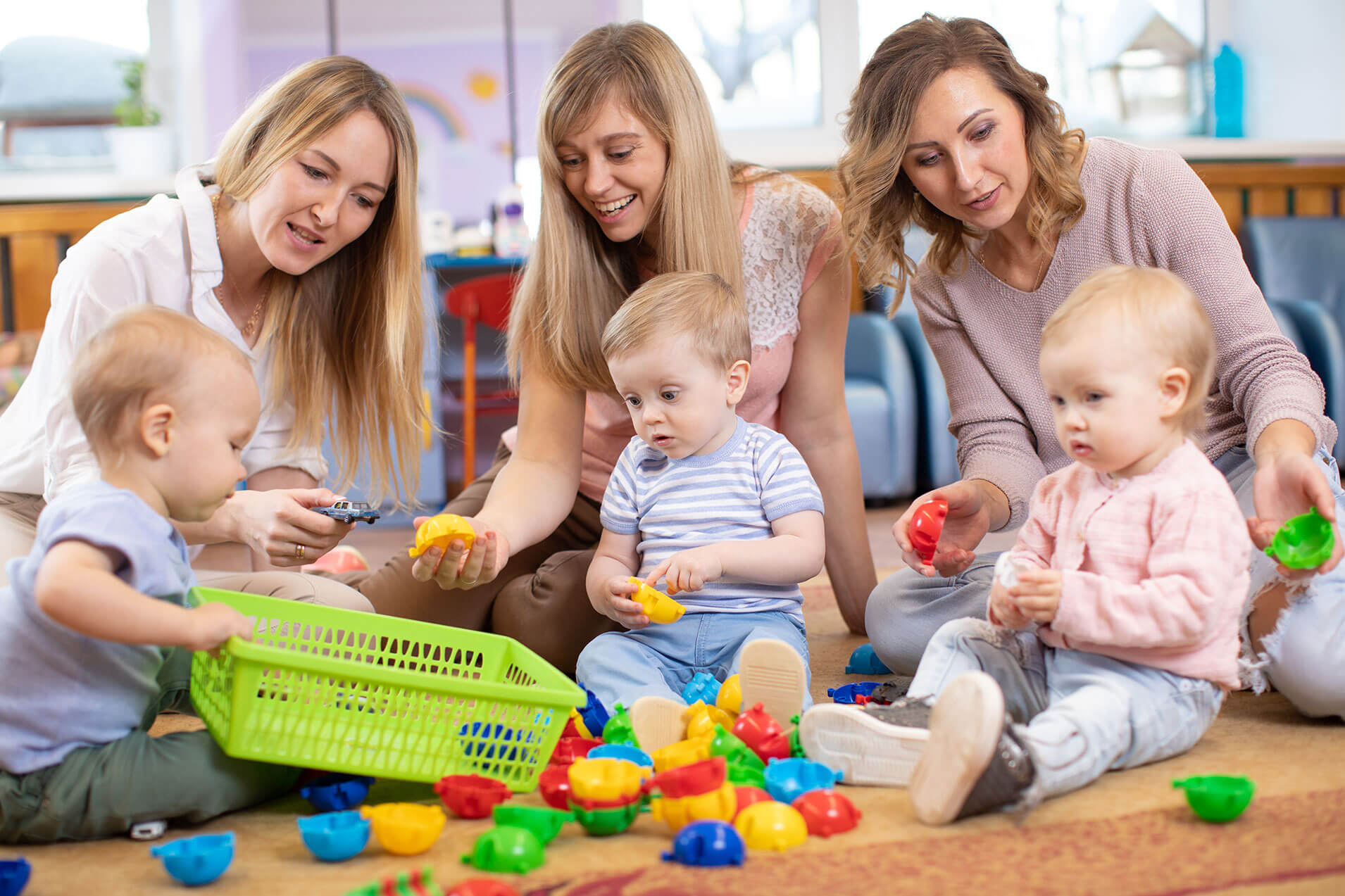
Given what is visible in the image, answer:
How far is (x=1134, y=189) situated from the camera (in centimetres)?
148

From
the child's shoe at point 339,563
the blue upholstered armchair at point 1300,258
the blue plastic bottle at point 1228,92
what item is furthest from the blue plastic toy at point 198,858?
the blue plastic bottle at point 1228,92

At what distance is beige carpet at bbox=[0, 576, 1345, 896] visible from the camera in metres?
0.88

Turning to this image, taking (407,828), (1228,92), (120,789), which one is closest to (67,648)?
(120,789)

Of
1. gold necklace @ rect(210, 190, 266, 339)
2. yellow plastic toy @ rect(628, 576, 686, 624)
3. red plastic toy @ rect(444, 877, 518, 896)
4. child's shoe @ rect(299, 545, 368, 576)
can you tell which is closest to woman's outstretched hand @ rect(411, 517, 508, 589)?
yellow plastic toy @ rect(628, 576, 686, 624)

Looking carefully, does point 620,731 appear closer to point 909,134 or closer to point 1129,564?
point 1129,564

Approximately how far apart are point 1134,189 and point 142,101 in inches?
141

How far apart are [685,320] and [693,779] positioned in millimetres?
569

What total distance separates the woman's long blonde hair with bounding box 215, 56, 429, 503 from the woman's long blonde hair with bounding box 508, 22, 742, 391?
0.57ft

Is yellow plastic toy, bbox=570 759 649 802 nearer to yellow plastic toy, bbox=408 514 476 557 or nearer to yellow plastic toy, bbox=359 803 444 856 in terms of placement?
yellow plastic toy, bbox=359 803 444 856

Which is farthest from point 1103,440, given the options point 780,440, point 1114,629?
point 780,440

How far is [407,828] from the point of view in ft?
3.13

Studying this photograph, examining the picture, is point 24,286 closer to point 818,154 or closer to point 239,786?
point 818,154

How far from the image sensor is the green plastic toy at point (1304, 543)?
1146 millimetres

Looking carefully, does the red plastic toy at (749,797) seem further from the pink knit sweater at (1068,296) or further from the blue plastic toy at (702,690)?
the pink knit sweater at (1068,296)
